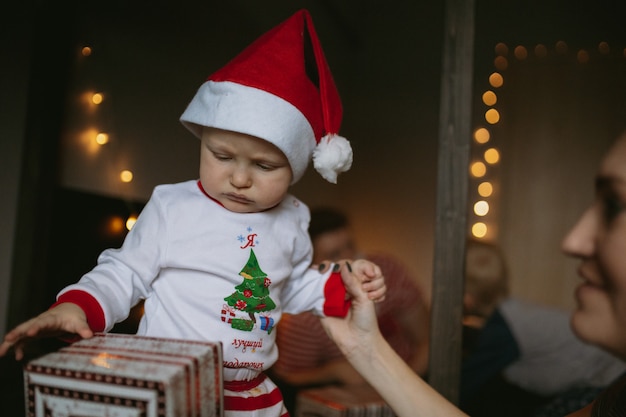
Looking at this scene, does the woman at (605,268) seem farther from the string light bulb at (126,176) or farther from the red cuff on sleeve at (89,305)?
the string light bulb at (126,176)

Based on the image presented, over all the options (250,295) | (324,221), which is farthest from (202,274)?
(324,221)

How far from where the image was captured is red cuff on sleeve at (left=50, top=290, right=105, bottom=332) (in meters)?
0.68

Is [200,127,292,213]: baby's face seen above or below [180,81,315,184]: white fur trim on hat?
below

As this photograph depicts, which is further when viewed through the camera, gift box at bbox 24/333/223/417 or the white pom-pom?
the white pom-pom

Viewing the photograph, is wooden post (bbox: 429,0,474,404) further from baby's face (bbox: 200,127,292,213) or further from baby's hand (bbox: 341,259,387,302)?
baby's face (bbox: 200,127,292,213)

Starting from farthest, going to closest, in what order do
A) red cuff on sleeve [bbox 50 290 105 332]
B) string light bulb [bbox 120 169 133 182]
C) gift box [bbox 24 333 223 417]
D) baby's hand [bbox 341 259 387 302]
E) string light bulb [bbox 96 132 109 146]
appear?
string light bulb [bbox 96 132 109 146]
string light bulb [bbox 120 169 133 182]
baby's hand [bbox 341 259 387 302]
red cuff on sleeve [bbox 50 290 105 332]
gift box [bbox 24 333 223 417]

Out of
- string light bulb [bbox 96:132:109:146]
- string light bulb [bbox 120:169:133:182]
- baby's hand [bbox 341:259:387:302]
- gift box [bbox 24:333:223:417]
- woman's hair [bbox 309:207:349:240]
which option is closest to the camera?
gift box [bbox 24:333:223:417]

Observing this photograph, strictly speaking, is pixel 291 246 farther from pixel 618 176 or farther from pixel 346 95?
pixel 346 95

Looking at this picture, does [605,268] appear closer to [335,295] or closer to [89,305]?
[335,295]

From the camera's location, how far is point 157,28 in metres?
1.43

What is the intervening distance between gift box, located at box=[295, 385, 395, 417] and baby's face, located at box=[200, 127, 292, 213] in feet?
2.75

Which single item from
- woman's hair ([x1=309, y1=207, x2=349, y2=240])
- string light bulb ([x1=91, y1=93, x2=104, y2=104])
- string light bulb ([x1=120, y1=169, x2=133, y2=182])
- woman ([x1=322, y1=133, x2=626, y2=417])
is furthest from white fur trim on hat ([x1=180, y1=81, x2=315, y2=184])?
woman's hair ([x1=309, y1=207, x2=349, y2=240])

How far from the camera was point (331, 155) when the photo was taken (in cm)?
83

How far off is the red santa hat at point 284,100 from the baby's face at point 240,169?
0.02 meters
